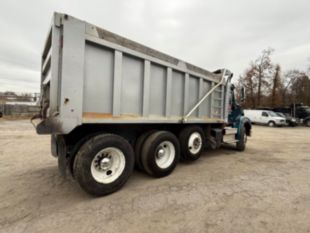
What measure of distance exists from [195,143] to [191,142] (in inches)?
8.8

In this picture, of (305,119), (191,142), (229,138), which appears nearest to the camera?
(191,142)

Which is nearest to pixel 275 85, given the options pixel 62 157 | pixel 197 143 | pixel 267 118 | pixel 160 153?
pixel 267 118

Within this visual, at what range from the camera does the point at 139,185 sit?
3.49m

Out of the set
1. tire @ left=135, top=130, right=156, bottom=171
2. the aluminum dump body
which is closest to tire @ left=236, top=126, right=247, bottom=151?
the aluminum dump body

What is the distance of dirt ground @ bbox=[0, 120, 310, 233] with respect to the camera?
2.29m

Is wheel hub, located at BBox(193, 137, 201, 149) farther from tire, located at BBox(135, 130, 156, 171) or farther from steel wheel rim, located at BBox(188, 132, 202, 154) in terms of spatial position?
tire, located at BBox(135, 130, 156, 171)

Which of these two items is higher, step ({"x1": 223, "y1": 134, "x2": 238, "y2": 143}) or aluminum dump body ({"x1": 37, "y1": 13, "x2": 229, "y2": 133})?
aluminum dump body ({"x1": 37, "y1": 13, "x2": 229, "y2": 133})

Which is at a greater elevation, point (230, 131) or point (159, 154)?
point (230, 131)

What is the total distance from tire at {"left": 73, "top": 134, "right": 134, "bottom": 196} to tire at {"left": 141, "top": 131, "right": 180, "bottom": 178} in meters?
0.53

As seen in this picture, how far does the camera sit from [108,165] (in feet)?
10.2

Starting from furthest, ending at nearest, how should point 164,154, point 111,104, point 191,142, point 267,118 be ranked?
point 267,118
point 191,142
point 164,154
point 111,104

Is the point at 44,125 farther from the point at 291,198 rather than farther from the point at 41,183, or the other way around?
the point at 291,198

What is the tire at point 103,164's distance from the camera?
276 cm

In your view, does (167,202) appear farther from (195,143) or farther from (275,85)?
(275,85)
